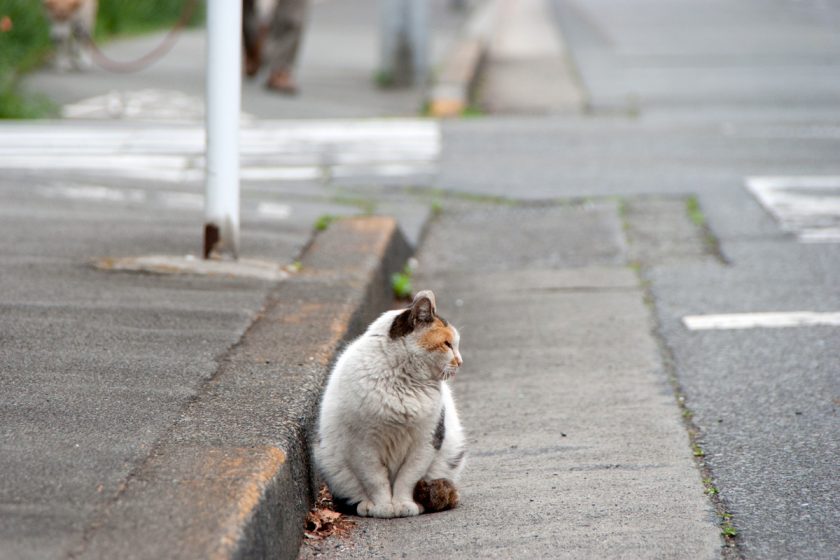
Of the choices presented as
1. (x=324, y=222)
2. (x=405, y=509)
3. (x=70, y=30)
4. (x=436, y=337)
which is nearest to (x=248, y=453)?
(x=405, y=509)

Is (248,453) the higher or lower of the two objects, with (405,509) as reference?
higher

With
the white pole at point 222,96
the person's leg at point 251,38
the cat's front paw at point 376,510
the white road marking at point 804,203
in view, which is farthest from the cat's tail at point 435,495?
the person's leg at point 251,38

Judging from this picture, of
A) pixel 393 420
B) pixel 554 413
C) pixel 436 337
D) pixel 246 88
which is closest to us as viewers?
pixel 393 420

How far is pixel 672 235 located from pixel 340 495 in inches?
173

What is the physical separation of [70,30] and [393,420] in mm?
11245

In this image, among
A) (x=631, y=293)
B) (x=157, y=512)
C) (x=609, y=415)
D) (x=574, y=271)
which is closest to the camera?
(x=157, y=512)

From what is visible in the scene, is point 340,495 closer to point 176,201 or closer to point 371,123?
point 176,201

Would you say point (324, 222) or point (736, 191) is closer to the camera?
point (324, 222)

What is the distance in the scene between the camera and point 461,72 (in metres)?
14.7

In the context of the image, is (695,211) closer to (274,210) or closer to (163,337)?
(274,210)

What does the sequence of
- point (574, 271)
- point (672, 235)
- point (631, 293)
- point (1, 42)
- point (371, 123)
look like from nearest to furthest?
point (631, 293), point (574, 271), point (672, 235), point (371, 123), point (1, 42)

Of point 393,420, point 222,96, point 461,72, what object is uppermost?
point 222,96

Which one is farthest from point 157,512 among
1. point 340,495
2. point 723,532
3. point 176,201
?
point 176,201

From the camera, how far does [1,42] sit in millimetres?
13953
